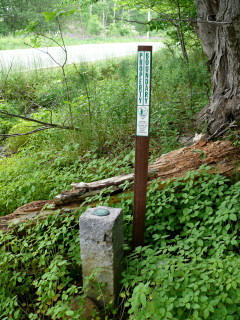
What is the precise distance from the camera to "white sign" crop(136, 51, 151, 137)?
2.39 m

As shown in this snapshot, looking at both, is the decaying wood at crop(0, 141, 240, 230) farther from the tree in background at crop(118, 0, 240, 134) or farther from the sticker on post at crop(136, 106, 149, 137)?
the sticker on post at crop(136, 106, 149, 137)

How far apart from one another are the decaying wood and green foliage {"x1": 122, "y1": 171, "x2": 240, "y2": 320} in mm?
190

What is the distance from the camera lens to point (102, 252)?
2.45 metres

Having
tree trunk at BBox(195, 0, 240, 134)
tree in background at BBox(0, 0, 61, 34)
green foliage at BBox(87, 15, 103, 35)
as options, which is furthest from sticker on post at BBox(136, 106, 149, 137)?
green foliage at BBox(87, 15, 103, 35)

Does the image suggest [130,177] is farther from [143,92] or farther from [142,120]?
[143,92]

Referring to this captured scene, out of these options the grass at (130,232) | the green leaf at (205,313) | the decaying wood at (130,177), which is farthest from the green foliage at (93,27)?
the green leaf at (205,313)

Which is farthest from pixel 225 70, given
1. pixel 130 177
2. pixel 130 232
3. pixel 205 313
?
pixel 205 313

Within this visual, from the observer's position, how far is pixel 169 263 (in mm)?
2264

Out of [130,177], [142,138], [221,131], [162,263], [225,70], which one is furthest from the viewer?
[225,70]

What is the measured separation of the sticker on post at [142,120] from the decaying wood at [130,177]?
2.33 ft

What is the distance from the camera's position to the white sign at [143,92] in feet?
7.84

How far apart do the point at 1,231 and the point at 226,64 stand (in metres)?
3.29

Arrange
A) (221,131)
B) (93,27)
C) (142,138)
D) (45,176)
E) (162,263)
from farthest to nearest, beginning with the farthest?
(93,27)
(45,176)
(221,131)
(142,138)
(162,263)

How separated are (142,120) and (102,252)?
3.38 ft
